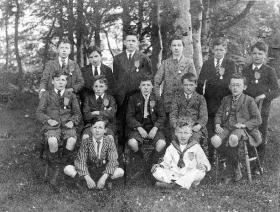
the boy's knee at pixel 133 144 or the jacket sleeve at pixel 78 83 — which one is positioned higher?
the jacket sleeve at pixel 78 83

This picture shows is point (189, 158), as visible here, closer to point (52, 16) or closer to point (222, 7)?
point (52, 16)

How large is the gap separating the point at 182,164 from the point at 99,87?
1872mm

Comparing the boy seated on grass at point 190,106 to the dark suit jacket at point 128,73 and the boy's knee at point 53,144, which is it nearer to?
the dark suit jacket at point 128,73

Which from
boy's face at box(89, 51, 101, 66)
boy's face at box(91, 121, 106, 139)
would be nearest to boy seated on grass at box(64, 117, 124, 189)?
boy's face at box(91, 121, 106, 139)

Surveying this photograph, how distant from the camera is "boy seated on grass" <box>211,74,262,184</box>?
569cm

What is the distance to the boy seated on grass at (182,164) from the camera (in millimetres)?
5340

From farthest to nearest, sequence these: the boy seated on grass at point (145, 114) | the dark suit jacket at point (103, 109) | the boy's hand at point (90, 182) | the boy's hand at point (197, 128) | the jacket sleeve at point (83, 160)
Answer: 1. the dark suit jacket at point (103, 109)
2. the boy seated on grass at point (145, 114)
3. the boy's hand at point (197, 128)
4. the jacket sleeve at point (83, 160)
5. the boy's hand at point (90, 182)

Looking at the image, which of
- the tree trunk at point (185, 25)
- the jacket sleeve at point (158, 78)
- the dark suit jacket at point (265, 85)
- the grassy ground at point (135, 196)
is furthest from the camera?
the tree trunk at point (185, 25)

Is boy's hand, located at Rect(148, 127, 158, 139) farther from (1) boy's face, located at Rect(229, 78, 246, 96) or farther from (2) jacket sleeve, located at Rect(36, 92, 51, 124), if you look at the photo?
(2) jacket sleeve, located at Rect(36, 92, 51, 124)

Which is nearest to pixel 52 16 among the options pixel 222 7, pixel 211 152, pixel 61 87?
pixel 222 7

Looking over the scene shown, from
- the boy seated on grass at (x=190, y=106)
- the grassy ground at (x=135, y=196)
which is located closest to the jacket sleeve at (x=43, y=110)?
the grassy ground at (x=135, y=196)

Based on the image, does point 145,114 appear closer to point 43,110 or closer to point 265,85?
point 43,110

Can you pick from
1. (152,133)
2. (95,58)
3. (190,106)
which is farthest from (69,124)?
(190,106)

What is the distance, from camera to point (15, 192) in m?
5.34
